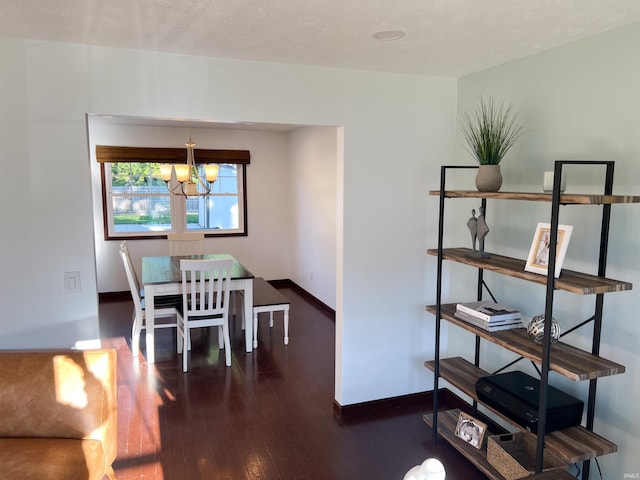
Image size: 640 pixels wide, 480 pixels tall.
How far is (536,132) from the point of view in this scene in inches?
104

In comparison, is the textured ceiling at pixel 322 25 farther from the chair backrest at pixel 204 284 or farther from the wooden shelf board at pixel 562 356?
the chair backrest at pixel 204 284

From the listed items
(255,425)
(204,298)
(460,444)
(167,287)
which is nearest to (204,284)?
(204,298)

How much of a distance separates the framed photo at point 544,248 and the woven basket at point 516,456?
0.90m

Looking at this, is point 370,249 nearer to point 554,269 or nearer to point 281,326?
point 554,269

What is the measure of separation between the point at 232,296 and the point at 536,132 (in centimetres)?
374

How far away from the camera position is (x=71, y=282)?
8.49 ft

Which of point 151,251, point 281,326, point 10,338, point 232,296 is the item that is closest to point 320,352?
point 281,326

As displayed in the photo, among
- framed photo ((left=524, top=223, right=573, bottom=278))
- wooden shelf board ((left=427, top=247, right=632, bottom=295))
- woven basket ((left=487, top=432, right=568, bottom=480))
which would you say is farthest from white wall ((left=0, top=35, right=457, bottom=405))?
framed photo ((left=524, top=223, right=573, bottom=278))

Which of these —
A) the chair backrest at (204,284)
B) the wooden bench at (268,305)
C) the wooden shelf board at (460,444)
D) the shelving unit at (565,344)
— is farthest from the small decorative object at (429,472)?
the wooden bench at (268,305)

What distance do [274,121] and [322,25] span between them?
33.5 inches

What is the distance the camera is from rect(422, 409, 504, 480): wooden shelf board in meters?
2.47

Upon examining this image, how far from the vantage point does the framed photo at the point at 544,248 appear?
2095mm

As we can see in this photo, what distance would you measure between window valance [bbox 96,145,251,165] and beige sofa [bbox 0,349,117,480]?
14.5 feet

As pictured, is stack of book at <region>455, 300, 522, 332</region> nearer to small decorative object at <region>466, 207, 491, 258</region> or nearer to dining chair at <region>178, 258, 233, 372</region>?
small decorative object at <region>466, 207, 491, 258</region>
